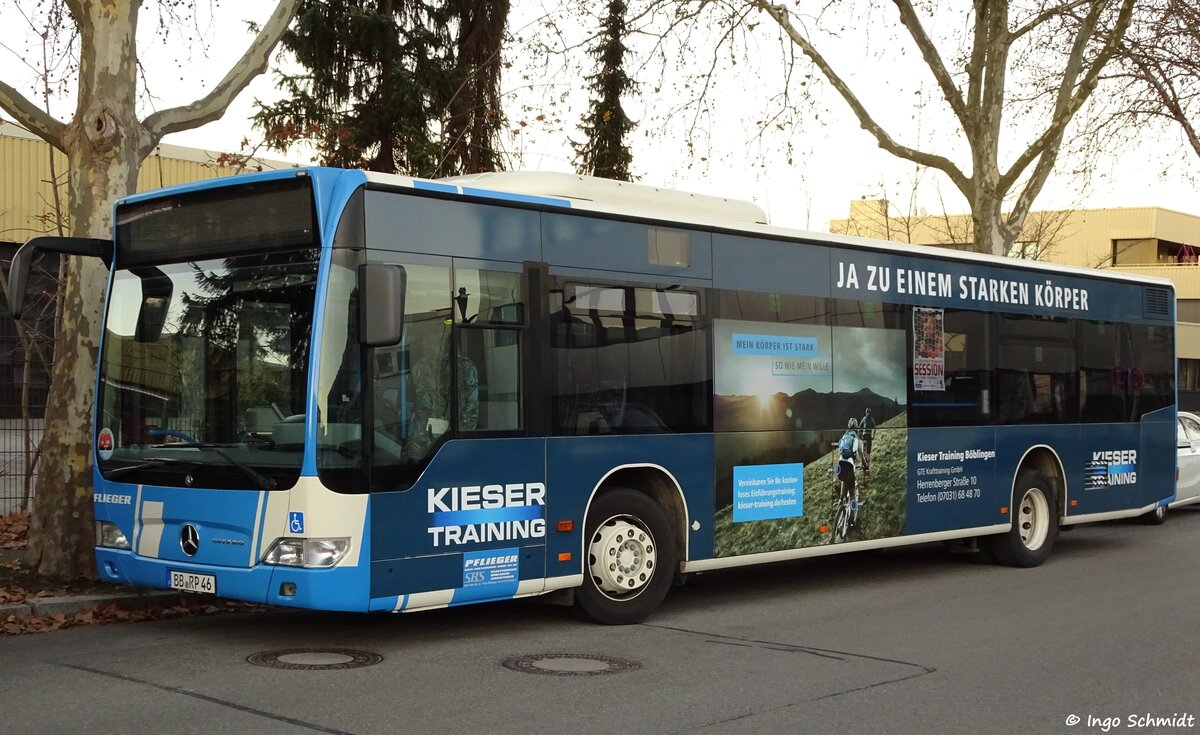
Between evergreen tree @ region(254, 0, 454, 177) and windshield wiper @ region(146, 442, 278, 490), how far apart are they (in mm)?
12182

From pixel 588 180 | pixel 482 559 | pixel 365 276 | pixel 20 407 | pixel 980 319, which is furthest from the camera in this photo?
pixel 20 407

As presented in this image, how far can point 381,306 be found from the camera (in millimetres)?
7969

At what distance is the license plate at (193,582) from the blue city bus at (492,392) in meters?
0.02

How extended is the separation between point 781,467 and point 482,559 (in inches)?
131

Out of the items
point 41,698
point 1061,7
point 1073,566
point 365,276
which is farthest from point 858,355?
point 1061,7

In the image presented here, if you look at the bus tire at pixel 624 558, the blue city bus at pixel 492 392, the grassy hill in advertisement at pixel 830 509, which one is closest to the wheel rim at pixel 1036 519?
the blue city bus at pixel 492 392

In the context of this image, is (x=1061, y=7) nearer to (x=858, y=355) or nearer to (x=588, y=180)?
(x=858, y=355)

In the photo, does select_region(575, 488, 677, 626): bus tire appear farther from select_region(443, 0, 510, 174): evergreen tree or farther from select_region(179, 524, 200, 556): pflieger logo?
select_region(443, 0, 510, 174): evergreen tree

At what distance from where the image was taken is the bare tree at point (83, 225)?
430 inches

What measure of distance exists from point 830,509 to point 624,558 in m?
2.50

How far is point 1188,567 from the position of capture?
46.1ft

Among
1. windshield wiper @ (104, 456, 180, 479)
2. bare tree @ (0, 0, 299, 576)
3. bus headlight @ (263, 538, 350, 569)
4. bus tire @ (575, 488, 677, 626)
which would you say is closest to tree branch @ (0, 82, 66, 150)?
bare tree @ (0, 0, 299, 576)

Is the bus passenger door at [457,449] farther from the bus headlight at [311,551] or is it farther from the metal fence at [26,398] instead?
the metal fence at [26,398]

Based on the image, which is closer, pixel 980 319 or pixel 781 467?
pixel 781 467
